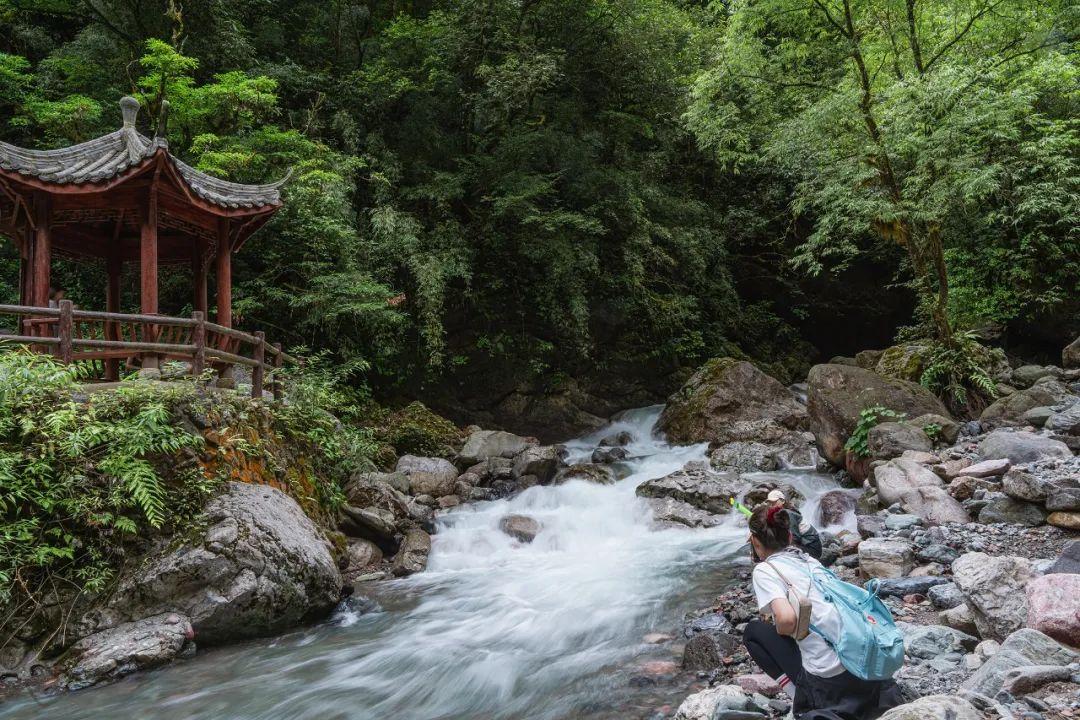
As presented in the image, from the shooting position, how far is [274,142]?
13.5 m

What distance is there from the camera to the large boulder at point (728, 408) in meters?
13.9

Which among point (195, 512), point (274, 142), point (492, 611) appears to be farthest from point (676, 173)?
point (195, 512)

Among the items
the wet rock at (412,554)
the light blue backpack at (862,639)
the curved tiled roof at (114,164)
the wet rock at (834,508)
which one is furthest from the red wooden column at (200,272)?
the light blue backpack at (862,639)

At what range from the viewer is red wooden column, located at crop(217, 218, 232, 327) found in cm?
937

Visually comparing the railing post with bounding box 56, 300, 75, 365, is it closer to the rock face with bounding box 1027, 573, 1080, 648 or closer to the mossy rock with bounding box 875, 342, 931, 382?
the rock face with bounding box 1027, 573, 1080, 648

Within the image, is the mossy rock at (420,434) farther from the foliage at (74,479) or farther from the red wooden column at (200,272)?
the foliage at (74,479)

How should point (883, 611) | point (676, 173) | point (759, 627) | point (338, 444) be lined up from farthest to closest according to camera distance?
point (676, 173) → point (338, 444) → point (759, 627) → point (883, 611)

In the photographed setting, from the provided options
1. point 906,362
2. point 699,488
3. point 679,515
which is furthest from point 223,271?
point 906,362

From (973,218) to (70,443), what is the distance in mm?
17419

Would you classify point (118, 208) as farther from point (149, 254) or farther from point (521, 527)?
point (521, 527)

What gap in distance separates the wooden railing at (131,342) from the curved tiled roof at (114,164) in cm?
175

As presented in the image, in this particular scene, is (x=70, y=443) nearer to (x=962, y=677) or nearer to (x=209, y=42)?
(x=962, y=677)

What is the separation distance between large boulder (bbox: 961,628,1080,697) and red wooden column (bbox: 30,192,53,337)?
33.8 feet

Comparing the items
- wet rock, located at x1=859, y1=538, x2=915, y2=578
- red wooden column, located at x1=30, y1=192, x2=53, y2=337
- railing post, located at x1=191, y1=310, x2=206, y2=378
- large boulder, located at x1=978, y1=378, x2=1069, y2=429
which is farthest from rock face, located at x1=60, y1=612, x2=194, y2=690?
large boulder, located at x1=978, y1=378, x2=1069, y2=429
